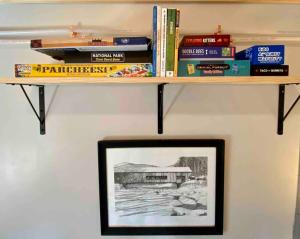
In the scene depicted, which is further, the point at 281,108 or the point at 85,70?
the point at 281,108

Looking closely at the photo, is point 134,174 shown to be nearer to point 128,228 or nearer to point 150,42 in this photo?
point 128,228

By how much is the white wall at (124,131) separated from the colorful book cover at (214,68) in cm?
28

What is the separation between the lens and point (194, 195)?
1.46 m

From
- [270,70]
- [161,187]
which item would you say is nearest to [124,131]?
[161,187]

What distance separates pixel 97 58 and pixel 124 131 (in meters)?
0.41

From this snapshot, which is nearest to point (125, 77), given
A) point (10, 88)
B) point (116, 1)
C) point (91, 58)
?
point (91, 58)

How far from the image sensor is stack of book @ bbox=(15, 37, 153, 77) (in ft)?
3.77

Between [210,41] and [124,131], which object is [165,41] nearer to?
[210,41]

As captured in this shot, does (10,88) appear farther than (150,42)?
Yes

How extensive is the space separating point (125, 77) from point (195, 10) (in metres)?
0.53

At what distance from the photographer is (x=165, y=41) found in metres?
1.13

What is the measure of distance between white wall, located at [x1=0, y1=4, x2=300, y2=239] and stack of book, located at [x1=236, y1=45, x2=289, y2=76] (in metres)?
0.28

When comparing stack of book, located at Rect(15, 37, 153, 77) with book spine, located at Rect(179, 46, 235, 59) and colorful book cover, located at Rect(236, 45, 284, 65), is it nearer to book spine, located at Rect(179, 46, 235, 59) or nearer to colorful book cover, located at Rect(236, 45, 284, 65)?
book spine, located at Rect(179, 46, 235, 59)

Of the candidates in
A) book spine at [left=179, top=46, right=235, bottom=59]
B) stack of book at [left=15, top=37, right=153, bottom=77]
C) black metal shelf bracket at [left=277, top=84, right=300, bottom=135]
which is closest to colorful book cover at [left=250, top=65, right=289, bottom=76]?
book spine at [left=179, top=46, right=235, bottom=59]
